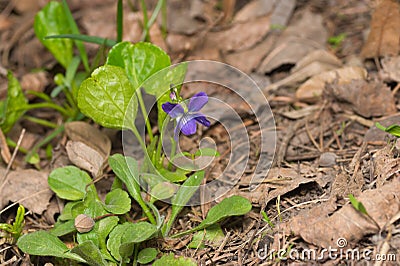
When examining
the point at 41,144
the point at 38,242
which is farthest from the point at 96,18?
the point at 38,242

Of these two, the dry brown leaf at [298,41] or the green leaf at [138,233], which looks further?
A: the dry brown leaf at [298,41]

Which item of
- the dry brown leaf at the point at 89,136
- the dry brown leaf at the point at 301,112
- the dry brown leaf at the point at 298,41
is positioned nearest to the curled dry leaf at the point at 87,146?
the dry brown leaf at the point at 89,136

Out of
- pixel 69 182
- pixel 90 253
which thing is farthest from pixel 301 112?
pixel 90 253

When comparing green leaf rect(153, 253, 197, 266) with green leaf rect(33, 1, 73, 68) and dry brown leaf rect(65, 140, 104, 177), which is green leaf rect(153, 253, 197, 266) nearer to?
dry brown leaf rect(65, 140, 104, 177)

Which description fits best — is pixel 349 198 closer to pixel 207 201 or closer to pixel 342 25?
pixel 207 201

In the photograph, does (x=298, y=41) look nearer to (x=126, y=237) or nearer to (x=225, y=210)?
(x=225, y=210)

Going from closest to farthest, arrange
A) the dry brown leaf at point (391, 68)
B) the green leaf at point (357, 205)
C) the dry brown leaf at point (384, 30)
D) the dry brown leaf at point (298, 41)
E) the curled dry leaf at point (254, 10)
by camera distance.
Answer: the green leaf at point (357, 205) < the dry brown leaf at point (391, 68) < the dry brown leaf at point (384, 30) < the dry brown leaf at point (298, 41) < the curled dry leaf at point (254, 10)

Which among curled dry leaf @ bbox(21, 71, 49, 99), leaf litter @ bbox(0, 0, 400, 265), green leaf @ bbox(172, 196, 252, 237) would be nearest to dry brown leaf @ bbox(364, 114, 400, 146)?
leaf litter @ bbox(0, 0, 400, 265)

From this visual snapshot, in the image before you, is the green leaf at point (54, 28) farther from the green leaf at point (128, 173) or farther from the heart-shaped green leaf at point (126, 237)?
the heart-shaped green leaf at point (126, 237)
